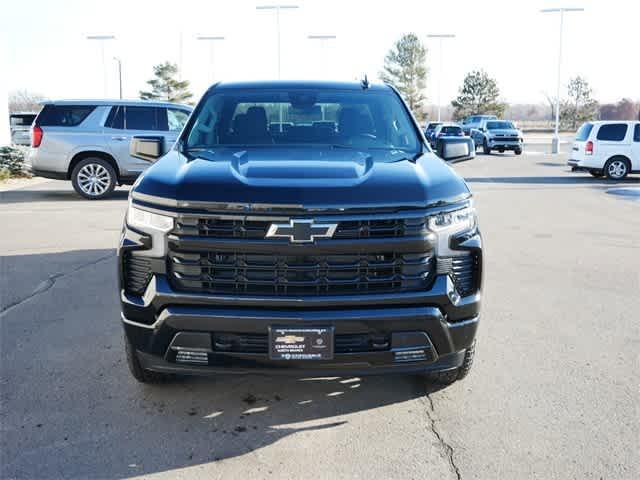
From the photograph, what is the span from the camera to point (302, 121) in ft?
15.5

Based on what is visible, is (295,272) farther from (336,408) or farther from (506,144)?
(506,144)

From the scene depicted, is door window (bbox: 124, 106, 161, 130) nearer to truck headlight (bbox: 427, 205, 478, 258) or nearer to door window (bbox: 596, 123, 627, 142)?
truck headlight (bbox: 427, 205, 478, 258)

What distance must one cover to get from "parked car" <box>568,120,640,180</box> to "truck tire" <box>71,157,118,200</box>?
13.3 meters

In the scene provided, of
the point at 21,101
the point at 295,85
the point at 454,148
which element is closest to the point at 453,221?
the point at 454,148

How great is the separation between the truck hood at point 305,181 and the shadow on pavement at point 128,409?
1.24m

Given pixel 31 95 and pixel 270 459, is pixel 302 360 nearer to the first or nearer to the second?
pixel 270 459

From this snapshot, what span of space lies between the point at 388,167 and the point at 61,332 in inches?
118

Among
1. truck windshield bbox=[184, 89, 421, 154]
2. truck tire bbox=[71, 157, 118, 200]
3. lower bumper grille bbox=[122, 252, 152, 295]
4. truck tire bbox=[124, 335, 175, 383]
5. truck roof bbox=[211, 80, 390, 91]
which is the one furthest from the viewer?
truck tire bbox=[71, 157, 118, 200]

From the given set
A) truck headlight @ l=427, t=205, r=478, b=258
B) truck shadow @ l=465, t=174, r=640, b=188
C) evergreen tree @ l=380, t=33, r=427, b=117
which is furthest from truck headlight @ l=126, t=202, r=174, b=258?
evergreen tree @ l=380, t=33, r=427, b=117

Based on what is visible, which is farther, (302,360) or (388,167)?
(388,167)

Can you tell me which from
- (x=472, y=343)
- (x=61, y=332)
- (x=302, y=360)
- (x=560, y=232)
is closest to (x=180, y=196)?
(x=302, y=360)

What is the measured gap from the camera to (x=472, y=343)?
3.62 m

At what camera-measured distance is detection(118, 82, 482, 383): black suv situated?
3.19 meters

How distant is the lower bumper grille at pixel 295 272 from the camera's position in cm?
Result: 322
